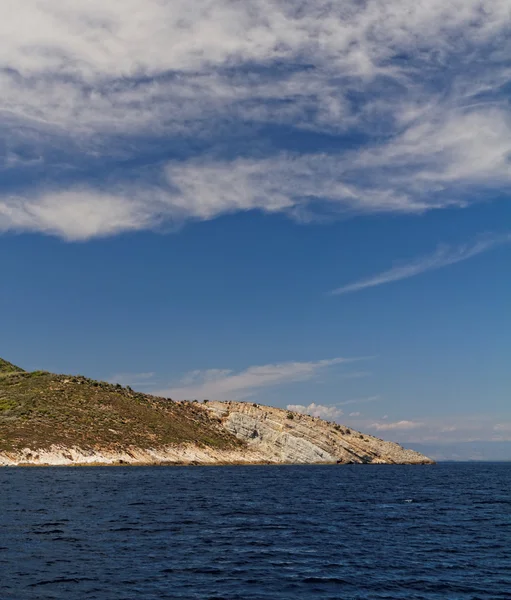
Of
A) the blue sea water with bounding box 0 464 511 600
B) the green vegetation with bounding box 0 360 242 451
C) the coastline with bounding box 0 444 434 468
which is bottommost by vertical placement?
the blue sea water with bounding box 0 464 511 600

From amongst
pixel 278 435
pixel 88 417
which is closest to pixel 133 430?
pixel 88 417

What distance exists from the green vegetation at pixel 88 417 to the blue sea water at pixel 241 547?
167 ft

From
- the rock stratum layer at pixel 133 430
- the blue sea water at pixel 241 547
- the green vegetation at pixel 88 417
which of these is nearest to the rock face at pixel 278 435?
the rock stratum layer at pixel 133 430

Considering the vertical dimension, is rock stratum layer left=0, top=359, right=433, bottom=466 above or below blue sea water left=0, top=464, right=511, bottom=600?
above

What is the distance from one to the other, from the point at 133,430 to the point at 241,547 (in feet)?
332

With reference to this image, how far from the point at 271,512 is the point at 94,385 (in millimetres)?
115675

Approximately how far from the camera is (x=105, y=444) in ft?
393

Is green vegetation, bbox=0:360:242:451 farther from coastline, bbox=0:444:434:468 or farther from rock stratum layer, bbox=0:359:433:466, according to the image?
coastline, bbox=0:444:434:468

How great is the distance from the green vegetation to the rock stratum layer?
0.19m

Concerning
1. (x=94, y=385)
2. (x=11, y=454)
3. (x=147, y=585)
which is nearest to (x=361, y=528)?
(x=147, y=585)

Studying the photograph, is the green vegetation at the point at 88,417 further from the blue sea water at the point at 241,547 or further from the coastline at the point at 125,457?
the blue sea water at the point at 241,547

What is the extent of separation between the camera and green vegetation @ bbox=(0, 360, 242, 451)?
11562 centimetres

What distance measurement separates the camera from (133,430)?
433 feet

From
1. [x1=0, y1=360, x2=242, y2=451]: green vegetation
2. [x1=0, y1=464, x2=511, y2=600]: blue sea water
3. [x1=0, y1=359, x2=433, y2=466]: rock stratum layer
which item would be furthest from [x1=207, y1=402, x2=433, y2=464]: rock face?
[x1=0, y1=464, x2=511, y2=600]: blue sea water
